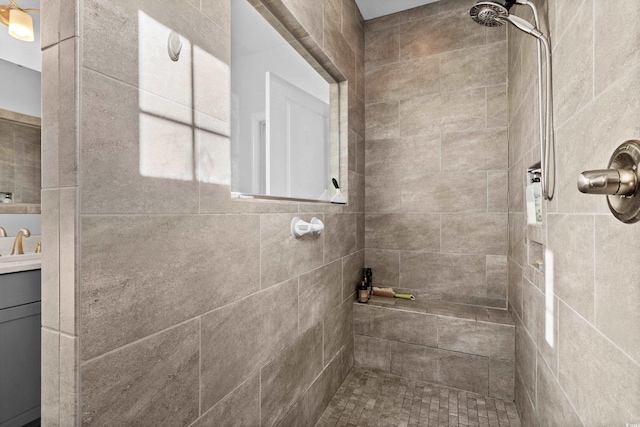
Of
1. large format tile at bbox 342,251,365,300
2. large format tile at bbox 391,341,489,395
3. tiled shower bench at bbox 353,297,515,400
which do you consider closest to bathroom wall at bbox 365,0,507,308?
large format tile at bbox 342,251,365,300

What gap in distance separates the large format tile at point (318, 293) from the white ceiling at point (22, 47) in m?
2.07

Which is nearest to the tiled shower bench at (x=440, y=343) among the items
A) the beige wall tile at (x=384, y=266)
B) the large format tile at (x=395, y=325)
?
the large format tile at (x=395, y=325)

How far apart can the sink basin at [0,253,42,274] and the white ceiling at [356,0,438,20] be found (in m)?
2.73

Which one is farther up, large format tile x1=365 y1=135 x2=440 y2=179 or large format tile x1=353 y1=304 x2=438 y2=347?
large format tile x1=365 y1=135 x2=440 y2=179

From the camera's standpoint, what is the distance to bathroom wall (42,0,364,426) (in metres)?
0.66

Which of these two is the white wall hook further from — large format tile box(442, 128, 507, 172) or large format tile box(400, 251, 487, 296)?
large format tile box(442, 128, 507, 172)

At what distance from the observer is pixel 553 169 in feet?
3.65

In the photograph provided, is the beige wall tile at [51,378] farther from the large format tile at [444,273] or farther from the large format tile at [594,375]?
the large format tile at [444,273]

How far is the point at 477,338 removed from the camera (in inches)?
78.5

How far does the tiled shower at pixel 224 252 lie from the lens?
0.66 meters

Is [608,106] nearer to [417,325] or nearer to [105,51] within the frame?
[105,51]

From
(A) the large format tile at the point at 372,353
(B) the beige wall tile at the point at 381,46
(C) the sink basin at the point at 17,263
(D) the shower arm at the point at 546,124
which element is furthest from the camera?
(B) the beige wall tile at the point at 381,46

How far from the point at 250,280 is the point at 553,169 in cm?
122

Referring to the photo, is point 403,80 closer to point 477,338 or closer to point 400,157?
point 400,157
